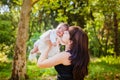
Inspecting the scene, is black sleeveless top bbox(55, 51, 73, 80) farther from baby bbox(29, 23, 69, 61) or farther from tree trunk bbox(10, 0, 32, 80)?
tree trunk bbox(10, 0, 32, 80)

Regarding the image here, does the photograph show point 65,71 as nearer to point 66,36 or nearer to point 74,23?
point 66,36

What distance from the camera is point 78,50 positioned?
10.8ft

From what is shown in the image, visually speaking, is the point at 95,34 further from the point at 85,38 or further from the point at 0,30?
the point at 85,38

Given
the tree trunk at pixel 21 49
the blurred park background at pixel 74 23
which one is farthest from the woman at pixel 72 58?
the blurred park background at pixel 74 23

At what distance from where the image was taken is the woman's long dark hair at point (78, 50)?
3.28 meters

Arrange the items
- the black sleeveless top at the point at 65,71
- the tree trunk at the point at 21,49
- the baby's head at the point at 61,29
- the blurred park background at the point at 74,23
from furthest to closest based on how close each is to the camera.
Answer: the blurred park background at the point at 74,23 < the tree trunk at the point at 21,49 < the black sleeveless top at the point at 65,71 < the baby's head at the point at 61,29

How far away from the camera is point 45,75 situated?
13.9 m

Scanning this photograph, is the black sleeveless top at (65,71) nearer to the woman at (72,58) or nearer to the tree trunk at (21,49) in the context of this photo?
the woman at (72,58)

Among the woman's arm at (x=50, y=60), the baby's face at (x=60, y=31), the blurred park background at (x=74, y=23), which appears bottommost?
the blurred park background at (x=74, y=23)

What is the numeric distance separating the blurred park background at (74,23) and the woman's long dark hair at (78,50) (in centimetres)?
909

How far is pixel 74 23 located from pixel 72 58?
62.7 ft

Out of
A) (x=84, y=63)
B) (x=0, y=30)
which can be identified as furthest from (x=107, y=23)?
(x=84, y=63)

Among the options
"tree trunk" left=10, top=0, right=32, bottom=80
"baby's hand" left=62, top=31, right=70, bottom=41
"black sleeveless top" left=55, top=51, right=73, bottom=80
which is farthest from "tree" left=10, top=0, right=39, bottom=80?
"baby's hand" left=62, top=31, right=70, bottom=41

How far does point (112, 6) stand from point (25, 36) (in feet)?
16.5
